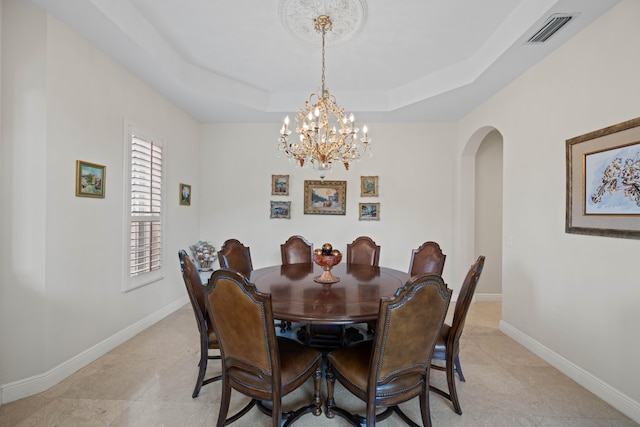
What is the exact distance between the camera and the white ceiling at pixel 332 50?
2395mm

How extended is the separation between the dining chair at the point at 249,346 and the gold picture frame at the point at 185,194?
301 centimetres

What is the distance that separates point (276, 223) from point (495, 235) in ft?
Answer: 11.4

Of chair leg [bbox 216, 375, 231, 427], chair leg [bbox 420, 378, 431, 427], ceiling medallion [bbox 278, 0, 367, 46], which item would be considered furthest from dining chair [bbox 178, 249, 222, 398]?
ceiling medallion [bbox 278, 0, 367, 46]

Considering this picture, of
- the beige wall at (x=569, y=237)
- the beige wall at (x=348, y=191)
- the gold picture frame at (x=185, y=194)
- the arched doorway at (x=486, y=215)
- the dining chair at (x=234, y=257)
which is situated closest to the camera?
the beige wall at (x=569, y=237)

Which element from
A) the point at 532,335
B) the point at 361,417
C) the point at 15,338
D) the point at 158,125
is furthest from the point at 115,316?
the point at 532,335

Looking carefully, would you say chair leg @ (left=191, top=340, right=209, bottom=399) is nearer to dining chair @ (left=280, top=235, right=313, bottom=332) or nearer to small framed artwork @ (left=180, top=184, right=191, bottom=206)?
dining chair @ (left=280, top=235, right=313, bottom=332)

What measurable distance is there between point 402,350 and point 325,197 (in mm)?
3354

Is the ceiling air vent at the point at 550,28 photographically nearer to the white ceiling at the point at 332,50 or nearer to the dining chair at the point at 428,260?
the white ceiling at the point at 332,50

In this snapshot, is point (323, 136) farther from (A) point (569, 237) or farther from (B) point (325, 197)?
(A) point (569, 237)

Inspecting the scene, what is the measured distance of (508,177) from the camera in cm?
341

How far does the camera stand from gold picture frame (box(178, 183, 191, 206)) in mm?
Result: 4219

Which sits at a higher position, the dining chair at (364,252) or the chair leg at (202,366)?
the dining chair at (364,252)

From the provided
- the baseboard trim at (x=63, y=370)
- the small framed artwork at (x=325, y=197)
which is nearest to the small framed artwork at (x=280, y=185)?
the small framed artwork at (x=325, y=197)

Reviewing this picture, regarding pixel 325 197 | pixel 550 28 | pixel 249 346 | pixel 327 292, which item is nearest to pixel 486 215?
pixel 325 197
